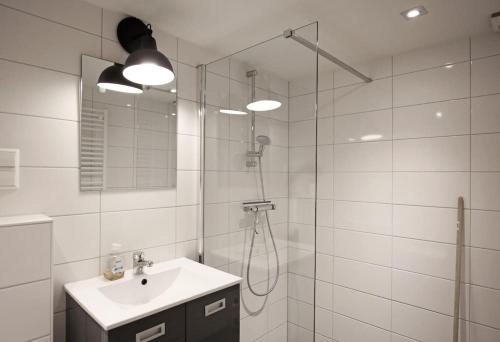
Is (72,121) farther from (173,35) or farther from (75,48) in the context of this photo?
(173,35)

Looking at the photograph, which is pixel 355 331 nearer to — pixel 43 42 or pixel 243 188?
pixel 243 188

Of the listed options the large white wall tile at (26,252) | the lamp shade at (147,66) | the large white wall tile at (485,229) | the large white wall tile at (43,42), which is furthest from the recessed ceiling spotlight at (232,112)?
the large white wall tile at (485,229)

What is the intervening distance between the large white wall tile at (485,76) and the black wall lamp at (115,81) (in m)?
2.20

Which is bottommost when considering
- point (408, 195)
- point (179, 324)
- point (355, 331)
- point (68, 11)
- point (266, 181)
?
point (355, 331)

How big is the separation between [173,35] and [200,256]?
154cm

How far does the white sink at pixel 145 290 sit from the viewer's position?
1161 mm

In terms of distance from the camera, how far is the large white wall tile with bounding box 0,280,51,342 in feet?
3.55

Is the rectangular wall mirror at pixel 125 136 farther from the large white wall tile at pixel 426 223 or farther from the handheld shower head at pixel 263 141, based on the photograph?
the large white wall tile at pixel 426 223

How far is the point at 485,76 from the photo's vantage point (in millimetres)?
1815

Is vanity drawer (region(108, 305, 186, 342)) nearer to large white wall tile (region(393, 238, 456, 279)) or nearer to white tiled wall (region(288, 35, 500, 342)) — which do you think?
white tiled wall (region(288, 35, 500, 342))

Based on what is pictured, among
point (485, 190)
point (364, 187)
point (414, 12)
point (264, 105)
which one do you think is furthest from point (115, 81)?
point (485, 190)

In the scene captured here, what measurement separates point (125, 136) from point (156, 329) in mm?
1050

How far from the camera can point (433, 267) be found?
6.52 feet

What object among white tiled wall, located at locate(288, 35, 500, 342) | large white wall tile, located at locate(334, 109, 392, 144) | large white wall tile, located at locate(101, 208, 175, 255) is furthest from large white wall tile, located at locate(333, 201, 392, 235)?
large white wall tile, located at locate(101, 208, 175, 255)
